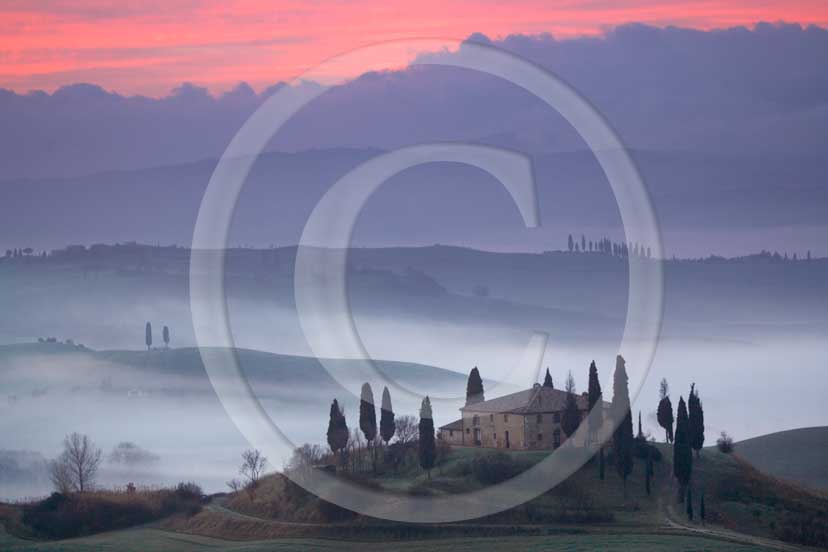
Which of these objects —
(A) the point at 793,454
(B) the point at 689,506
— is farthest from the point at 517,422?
(A) the point at 793,454

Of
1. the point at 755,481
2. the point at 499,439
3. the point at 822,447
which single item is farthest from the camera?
the point at 822,447

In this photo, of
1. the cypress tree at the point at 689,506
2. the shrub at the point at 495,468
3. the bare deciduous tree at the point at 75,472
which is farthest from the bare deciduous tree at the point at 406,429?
the bare deciduous tree at the point at 75,472

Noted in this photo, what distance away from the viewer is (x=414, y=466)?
129250 millimetres

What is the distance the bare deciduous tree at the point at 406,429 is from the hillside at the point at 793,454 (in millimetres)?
38977

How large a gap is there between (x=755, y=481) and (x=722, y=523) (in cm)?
1159

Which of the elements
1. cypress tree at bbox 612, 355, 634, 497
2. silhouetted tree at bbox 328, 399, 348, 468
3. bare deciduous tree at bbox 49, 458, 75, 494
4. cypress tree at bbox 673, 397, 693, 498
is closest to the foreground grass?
cypress tree at bbox 612, 355, 634, 497

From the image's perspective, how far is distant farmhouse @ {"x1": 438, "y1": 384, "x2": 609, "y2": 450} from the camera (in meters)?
133

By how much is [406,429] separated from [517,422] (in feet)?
34.4

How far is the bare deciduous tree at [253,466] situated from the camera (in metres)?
138

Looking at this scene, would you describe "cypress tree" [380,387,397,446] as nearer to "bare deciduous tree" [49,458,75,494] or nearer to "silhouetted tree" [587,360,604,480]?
"silhouetted tree" [587,360,604,480]

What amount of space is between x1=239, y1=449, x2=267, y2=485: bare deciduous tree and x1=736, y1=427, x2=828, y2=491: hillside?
51.7m

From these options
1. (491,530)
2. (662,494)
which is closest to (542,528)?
(491,530)

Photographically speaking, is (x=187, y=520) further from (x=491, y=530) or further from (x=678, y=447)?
(x=678, y=447)

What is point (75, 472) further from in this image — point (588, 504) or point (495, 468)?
point (588, 504)
